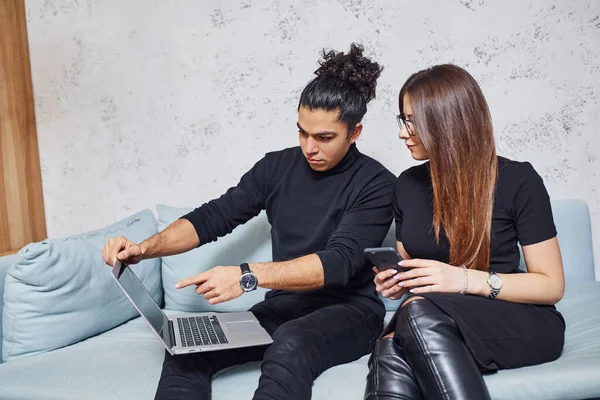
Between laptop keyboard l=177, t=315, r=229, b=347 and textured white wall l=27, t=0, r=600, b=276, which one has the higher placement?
textured white wall l=27, t=0, r=600, b=276

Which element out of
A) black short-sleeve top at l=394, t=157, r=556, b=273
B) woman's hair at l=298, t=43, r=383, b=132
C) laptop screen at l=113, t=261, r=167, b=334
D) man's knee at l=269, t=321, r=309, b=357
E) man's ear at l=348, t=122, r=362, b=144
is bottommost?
man's knee at l=269, t=321, r=309, b=357

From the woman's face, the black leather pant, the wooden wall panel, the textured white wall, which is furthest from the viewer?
the wooden wall panel

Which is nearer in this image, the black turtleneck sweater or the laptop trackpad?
the laptop trackpad

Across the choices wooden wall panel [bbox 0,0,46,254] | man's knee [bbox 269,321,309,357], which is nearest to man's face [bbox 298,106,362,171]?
man's knee [bbox 269,321,309,357]

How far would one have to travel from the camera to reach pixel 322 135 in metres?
1.54

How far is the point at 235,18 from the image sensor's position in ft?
6.86

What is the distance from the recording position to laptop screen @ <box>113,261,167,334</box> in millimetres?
1223

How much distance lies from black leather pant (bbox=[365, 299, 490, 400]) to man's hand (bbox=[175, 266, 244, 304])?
0.35m

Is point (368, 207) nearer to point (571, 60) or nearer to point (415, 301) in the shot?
point (415, 301)

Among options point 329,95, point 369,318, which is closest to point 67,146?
point 329,95

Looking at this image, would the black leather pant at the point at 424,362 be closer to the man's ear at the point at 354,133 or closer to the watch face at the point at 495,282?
the watch face at the point at 495,282

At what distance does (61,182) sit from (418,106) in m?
1.76

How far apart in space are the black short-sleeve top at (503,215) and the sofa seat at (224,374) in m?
0.27

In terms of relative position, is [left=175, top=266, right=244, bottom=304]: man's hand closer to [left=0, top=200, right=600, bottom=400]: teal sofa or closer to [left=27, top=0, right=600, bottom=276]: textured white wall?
[left=0, top=200, right=600, bottom=400]: teal sofa
